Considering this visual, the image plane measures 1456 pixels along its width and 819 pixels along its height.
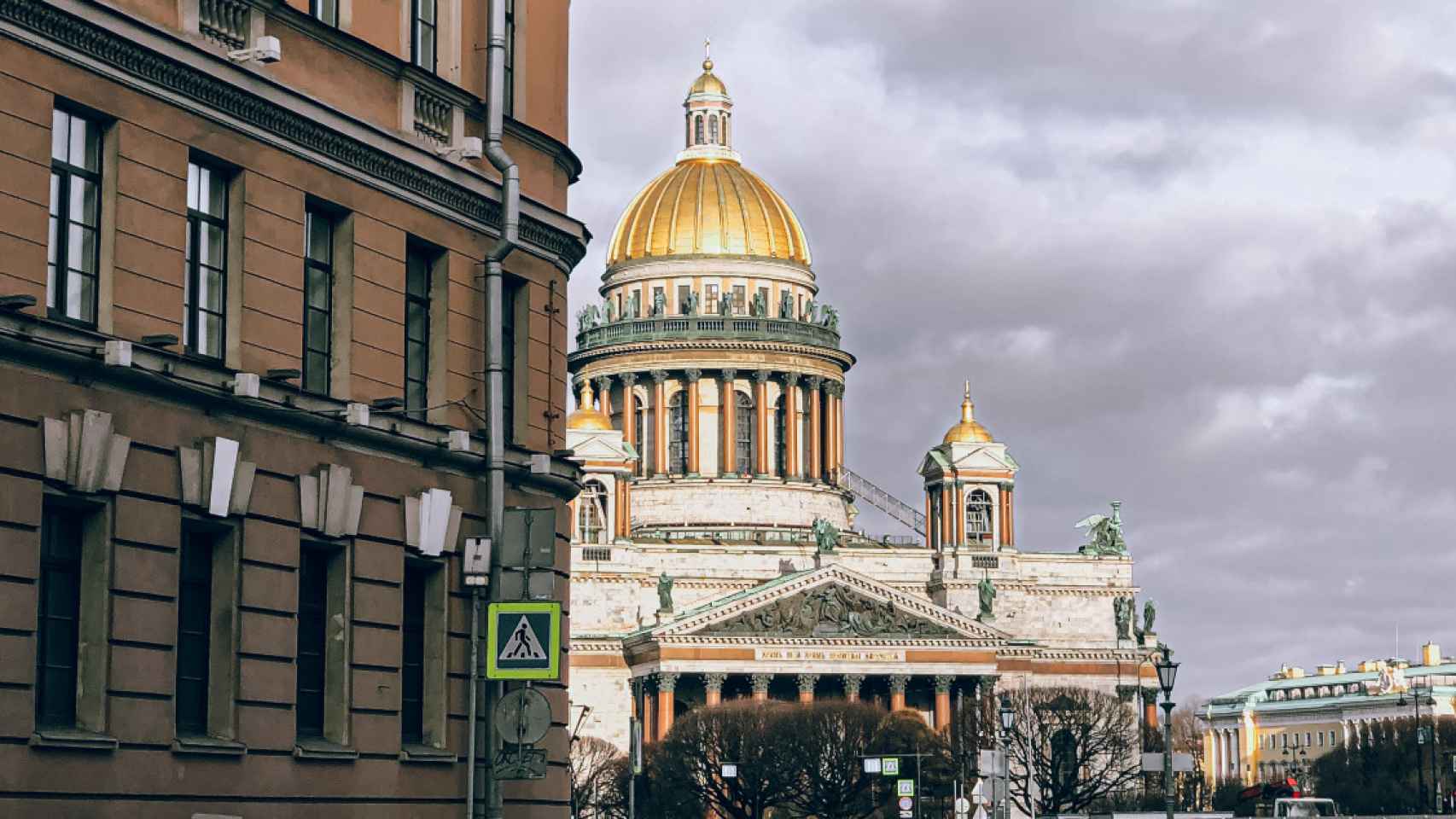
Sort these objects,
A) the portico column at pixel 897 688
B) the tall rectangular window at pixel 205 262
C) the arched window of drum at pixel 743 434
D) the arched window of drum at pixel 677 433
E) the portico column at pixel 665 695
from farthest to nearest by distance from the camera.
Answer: the arched window of drum at pixel 677 433 → the arched window of drum at pixel 743 434 → the portico column at pixel 897 688 → the portico column at pixel 665 695 → the tall rectangular window at pixel 205 262

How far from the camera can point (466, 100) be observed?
32.7m

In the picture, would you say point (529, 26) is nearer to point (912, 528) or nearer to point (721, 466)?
point (721, 466)

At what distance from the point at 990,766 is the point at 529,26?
16.2m

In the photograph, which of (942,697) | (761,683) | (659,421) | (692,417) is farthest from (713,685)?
(659,421)

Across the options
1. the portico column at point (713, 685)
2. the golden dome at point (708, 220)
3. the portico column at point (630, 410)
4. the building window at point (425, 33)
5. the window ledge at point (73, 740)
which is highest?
the golden dome at point (708, 220)

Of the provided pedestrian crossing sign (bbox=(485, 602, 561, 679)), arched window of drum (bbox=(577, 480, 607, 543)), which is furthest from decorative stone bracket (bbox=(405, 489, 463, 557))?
arched window of drum (bbox=(577, 480, 607, 543))

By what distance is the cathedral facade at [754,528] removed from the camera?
14562 centimetres

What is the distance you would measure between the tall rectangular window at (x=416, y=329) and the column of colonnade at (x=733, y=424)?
130672mm

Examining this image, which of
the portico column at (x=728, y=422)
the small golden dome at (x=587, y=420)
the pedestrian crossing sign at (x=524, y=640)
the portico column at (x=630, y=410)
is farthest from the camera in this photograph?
the portico column at (x=630, y=410)

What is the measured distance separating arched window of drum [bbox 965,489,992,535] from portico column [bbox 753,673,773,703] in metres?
17.6

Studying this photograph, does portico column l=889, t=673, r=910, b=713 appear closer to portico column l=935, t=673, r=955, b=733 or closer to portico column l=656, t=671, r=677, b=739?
portico column l=935, t=673, r=955, b=733

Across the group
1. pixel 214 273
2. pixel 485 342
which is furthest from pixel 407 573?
pixel 214 273

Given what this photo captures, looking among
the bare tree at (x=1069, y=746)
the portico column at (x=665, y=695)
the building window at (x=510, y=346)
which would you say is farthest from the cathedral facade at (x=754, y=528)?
the building window at (x=510, y=346)

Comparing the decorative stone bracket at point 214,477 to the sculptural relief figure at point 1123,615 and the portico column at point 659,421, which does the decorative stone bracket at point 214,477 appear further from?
the portico column at point 659,421
